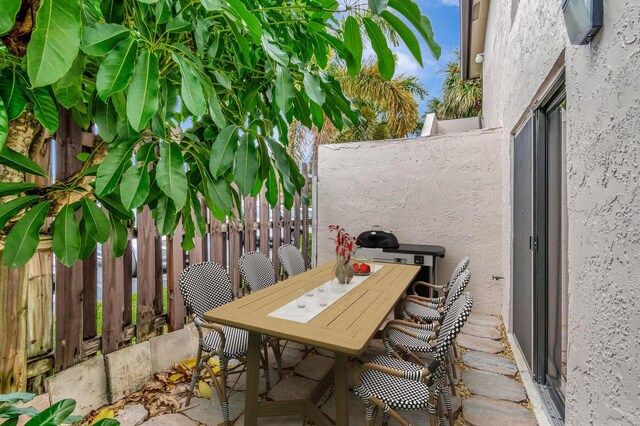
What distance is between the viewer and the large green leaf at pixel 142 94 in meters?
0.76

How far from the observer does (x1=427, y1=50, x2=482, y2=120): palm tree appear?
507 inches

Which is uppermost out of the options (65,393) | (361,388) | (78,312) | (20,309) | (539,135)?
(539,135)

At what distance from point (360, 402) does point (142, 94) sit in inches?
102

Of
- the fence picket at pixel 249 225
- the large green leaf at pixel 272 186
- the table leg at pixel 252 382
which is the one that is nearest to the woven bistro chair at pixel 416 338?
the table leg at pixel 252 382

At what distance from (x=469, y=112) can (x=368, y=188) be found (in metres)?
10.8

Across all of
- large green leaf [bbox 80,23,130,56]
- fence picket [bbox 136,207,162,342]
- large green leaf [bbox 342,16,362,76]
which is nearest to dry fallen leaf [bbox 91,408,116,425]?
fence picket [bbox 136,207,162,342]

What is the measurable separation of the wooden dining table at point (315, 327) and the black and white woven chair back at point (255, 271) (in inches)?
19.6

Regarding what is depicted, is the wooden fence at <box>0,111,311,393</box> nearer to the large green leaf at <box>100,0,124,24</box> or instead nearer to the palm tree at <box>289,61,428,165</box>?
the large green leaf at <box>100,0,124,24</box>

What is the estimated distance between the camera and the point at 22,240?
0.89 meters

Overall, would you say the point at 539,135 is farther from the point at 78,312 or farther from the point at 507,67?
the point at 78,312

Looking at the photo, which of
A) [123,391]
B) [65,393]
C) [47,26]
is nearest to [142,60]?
[47,26]

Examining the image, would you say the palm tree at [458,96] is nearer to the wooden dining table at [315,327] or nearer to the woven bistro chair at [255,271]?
the woven bistro chair at [255,271]

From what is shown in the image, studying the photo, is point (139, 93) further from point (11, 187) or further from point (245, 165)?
point (11, 187)

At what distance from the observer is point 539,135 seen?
2.47 meters
